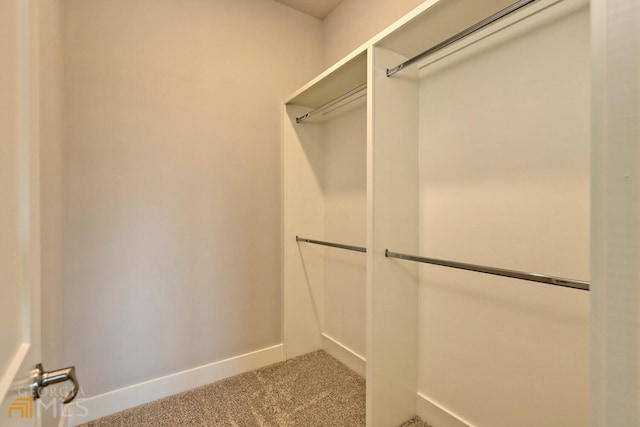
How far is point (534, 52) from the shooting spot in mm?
1160

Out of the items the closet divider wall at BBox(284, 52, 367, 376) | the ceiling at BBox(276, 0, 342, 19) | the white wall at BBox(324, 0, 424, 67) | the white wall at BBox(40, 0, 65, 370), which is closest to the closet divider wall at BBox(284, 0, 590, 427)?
the closet divider wall at BBox(284, 52, 367, 376)

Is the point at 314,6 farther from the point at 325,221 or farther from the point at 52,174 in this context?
the point at 52,174

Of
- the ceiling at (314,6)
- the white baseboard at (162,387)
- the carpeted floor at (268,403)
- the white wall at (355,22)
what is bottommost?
the carpeted floor at (268,403)

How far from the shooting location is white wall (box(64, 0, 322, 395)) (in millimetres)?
1586

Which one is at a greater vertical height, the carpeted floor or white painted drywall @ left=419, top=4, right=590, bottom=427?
white painted drywall @ left=419, top=4, right=590, bottom=427

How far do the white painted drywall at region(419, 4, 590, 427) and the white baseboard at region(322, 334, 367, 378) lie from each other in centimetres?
50

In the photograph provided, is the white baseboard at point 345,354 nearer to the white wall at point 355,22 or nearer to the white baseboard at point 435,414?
the white baseboard at point 435,414

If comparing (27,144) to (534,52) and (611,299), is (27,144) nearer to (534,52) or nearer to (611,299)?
(611,299)

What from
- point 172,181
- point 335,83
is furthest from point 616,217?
point 172,181

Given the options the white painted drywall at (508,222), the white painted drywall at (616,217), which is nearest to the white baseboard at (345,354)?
the white painted drywall at (508,222)

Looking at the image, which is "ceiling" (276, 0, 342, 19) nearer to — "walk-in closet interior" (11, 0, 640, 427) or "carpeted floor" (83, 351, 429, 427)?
"walk-in closet interior" (11, 0, 640, 427)

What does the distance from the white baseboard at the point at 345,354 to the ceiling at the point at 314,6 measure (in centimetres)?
271

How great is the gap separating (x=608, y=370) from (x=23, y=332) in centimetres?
97

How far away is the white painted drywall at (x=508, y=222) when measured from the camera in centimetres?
107
